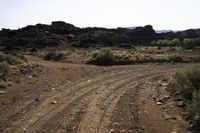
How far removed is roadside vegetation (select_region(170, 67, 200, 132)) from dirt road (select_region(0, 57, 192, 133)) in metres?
0.33

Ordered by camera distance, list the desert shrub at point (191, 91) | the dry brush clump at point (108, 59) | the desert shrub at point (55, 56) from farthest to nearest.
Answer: the desert shrub at point (55, 56) < the dry brush clump at point (108, 59) < the desert shrub at point (191, 91)

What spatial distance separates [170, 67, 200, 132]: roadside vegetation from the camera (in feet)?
35.2

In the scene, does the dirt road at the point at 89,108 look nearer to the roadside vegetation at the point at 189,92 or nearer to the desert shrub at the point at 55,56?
the roadside vegetation at the point at 189,92

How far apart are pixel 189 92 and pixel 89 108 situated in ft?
13.2

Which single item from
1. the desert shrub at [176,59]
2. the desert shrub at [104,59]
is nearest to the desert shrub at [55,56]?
the desert shrub at [104,59]

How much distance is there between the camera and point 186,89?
14.1 m

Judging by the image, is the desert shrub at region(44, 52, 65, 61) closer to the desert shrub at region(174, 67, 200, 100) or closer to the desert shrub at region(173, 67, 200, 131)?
the desert shrub at region(173, 67, 200, 131)

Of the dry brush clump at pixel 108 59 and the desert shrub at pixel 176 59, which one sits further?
the desert shrub at pixel 176 59

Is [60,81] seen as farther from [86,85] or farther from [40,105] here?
[40,105]

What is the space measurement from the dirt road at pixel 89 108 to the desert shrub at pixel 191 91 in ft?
1.14

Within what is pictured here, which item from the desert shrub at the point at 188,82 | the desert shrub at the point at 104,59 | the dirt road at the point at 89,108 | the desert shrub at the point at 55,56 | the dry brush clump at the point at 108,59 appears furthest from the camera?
the desert shrub at the point at 55,56

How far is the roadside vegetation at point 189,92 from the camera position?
35.2 ft

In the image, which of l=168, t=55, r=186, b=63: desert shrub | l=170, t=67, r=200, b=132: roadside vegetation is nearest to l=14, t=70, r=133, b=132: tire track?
l=170, t=67, r=200, b=132: roadside vegetation

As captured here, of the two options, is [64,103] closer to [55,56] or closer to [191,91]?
[191,91]
